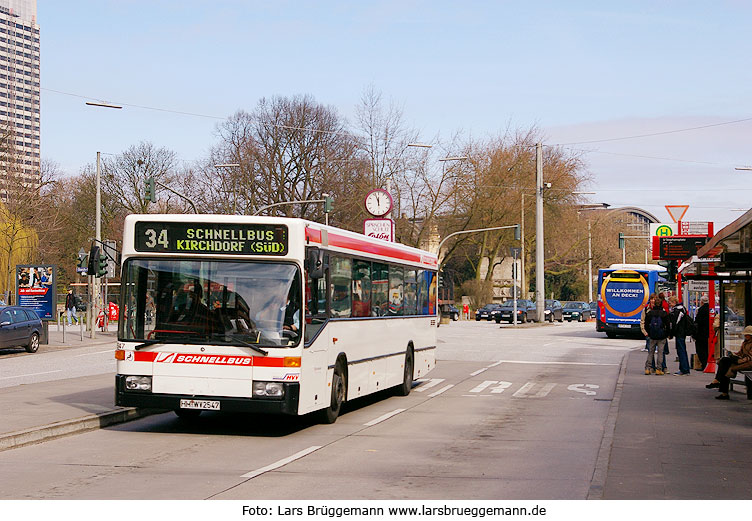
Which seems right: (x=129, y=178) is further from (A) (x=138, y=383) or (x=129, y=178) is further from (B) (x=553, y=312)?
(A) (x=138, y=383)

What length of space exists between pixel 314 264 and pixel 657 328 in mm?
12570

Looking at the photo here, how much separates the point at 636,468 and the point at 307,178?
5175cm

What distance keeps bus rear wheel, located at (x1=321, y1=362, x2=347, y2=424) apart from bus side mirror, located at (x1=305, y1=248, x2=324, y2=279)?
1.89 metres

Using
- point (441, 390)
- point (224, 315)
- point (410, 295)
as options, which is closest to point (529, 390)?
point (441, 390)

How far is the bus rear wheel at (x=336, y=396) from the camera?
45.1ft

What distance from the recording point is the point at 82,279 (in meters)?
74.8

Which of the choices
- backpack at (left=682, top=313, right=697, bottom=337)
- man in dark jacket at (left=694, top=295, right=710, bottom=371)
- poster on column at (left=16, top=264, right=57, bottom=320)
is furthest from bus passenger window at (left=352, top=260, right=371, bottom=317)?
poster on column at (left=16, top=264, right=57, bottom=320)

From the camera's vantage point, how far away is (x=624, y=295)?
44.4m

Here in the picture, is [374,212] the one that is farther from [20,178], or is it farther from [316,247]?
[20,178]

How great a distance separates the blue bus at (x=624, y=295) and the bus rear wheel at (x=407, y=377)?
89.7 ft

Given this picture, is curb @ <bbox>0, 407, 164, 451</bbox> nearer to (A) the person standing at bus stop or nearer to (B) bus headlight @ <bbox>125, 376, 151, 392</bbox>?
(B) bus headlight @ <bbox>125, 376, 151, 392</bbox>

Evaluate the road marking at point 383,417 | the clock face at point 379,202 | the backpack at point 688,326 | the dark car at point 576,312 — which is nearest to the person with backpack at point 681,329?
the backpack at point 688,326
